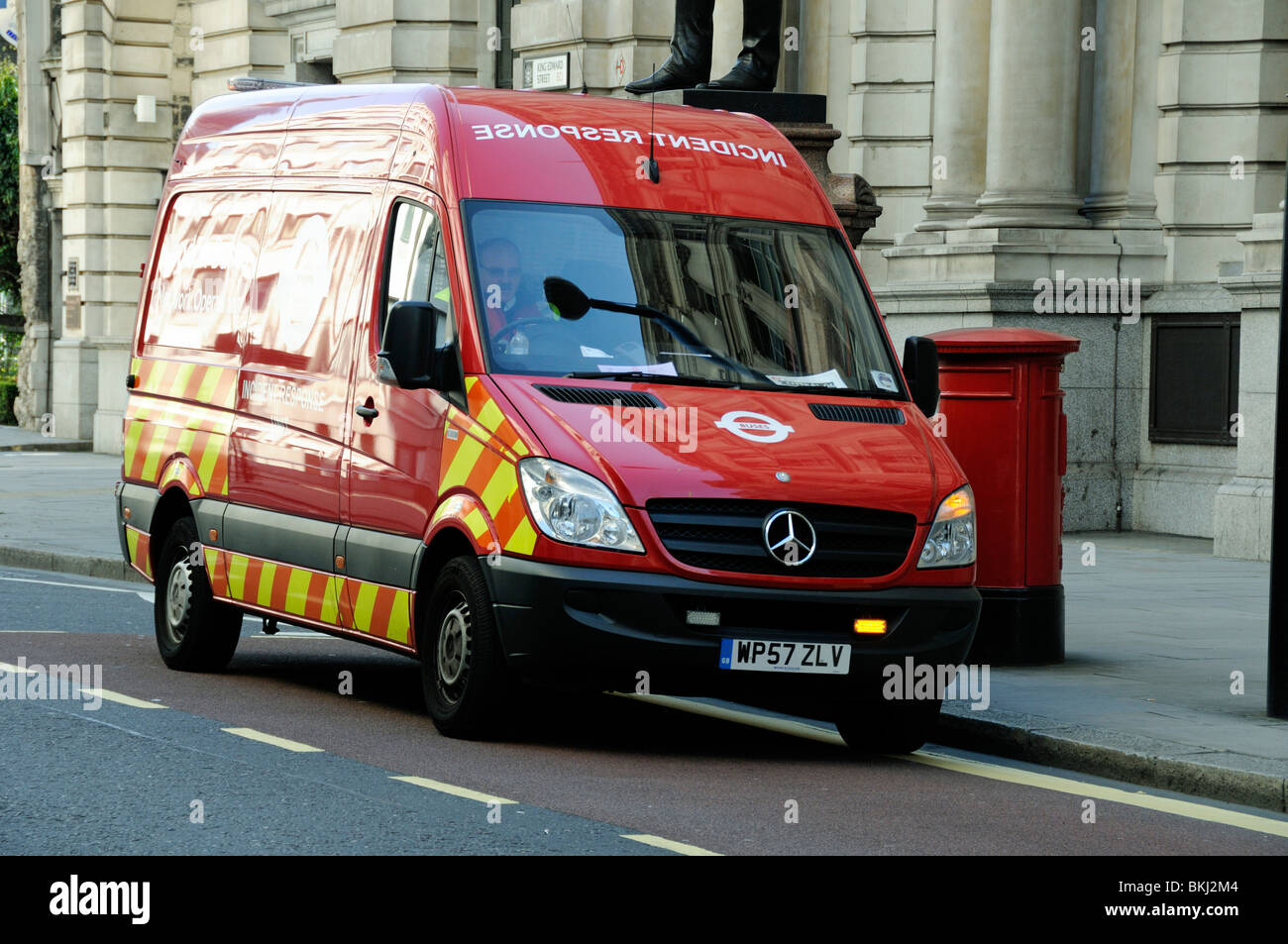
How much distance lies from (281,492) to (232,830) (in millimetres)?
3288

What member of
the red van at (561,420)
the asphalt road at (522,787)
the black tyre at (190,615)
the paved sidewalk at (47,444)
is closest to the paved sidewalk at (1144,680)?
the asphalt road at (522,787)

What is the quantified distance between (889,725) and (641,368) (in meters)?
1.66

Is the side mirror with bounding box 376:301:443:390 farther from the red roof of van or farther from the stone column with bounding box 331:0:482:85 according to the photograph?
the stone column with bounding box 331:0:482:85

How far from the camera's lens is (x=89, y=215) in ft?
104

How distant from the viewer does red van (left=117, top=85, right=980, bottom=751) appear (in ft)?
25.8

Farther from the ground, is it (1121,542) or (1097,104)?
(1097,104)

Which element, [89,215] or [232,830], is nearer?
[232,830]

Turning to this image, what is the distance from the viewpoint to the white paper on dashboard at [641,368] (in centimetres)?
838

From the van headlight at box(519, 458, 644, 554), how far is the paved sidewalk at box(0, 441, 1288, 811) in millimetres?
1847

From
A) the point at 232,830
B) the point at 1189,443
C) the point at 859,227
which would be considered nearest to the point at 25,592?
the point at 859,227

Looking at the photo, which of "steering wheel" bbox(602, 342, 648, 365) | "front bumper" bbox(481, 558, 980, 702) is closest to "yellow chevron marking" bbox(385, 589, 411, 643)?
"front bumper" bbox(481, 558, 980, 702)

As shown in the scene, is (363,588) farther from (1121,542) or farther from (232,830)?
(1121,542)

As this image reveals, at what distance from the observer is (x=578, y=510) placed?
7.82 metres

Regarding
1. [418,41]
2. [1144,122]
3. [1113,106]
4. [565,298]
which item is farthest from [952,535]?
[418,41]
